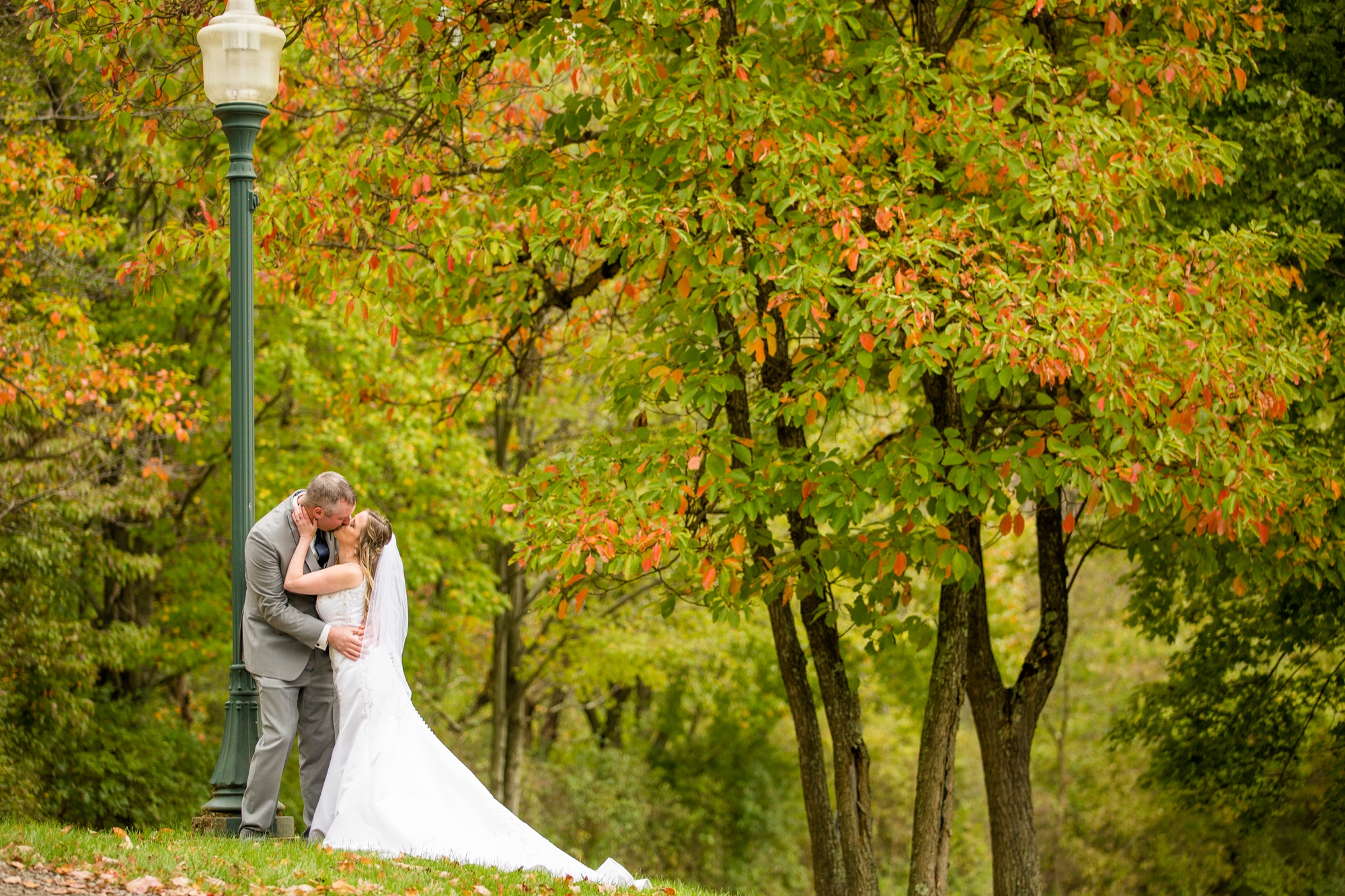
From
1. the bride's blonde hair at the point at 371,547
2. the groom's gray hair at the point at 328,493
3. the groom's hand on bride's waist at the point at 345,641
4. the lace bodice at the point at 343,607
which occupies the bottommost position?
the groom's hand on bride's waist at the point at 345,641

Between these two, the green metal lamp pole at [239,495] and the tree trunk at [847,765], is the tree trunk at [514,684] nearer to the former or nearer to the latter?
the tree trunk at [847,765]

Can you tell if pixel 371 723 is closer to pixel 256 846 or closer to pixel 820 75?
pixel 256 846

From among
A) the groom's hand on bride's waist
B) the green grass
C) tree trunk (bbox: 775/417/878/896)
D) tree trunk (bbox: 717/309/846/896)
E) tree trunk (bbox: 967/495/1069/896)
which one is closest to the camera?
the green grass

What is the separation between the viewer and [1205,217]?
1058 centimetres

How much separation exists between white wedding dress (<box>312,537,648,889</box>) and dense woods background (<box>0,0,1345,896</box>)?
3.75ft

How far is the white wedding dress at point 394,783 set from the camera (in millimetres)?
6656

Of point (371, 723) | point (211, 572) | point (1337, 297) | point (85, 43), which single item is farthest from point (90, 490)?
point (1337, 297)

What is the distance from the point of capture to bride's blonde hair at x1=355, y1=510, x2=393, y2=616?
6.98 metres

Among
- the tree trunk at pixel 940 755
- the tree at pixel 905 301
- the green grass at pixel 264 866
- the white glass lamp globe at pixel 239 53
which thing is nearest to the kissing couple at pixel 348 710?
the green grass at pixel 264 866

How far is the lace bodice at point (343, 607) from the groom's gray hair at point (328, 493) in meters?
0.53

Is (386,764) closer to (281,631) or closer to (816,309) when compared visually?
(281,631)

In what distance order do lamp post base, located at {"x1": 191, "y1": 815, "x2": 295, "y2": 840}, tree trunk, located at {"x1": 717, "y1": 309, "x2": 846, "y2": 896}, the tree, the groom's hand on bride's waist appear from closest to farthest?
lamp post base, located at {"x1": 191, "y1": 815, "x2": 295, "y2": 840} < the groom's hand on bride's waist < the tree < tree trunk, located at {"x1": 717, "y1": 309, "x2": 846, "y2": 896}

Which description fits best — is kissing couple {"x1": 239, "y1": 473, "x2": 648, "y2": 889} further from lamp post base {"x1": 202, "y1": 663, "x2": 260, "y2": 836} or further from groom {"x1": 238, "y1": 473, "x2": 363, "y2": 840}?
lamp post base {"x1": 202, "y1": 663, "x2": 260, "y2": 836}

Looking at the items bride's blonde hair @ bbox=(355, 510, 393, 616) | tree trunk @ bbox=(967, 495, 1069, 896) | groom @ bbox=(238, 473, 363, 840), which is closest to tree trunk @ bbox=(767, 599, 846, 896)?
tree trunk @ bbox=(967, 495, 1069, 896)
